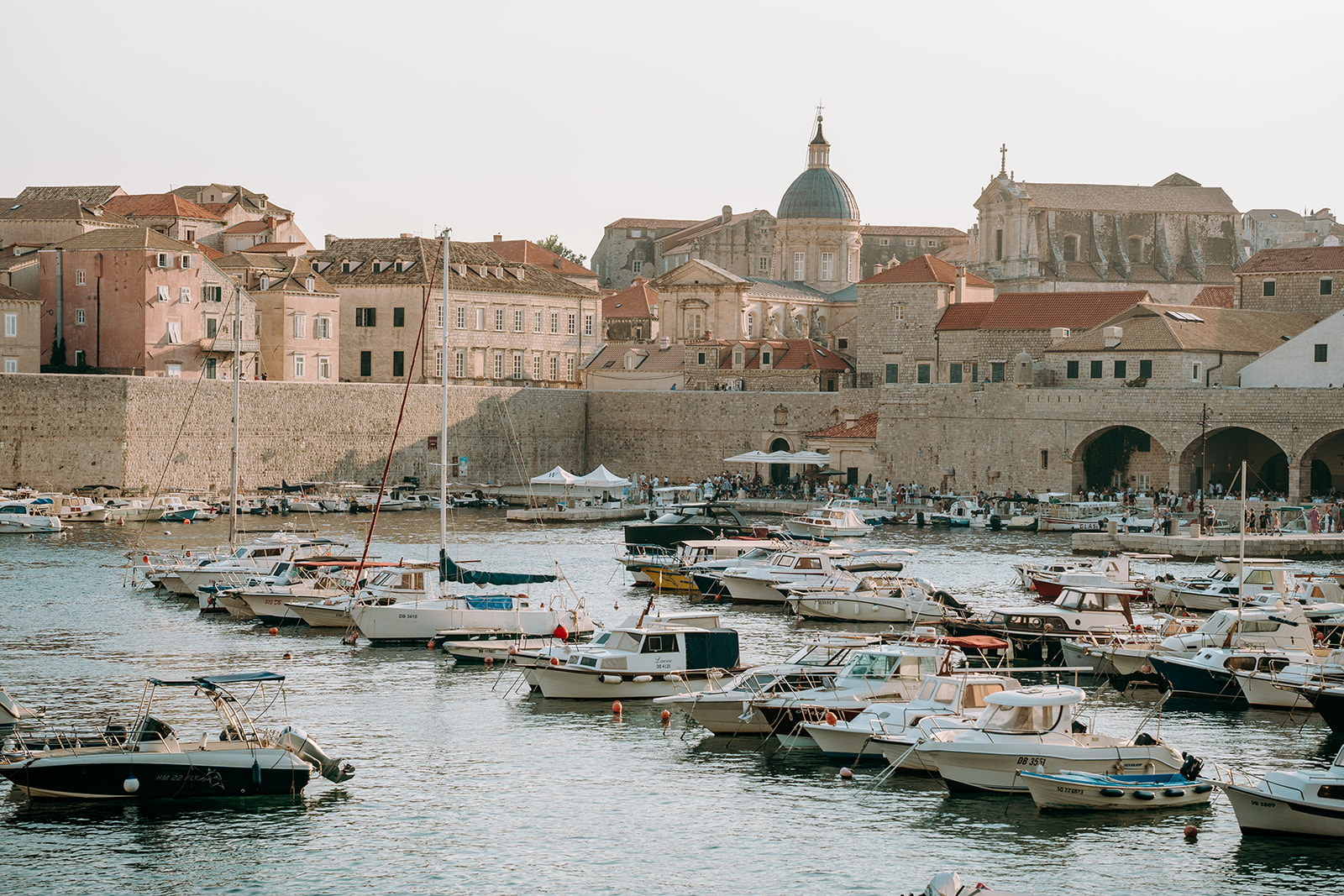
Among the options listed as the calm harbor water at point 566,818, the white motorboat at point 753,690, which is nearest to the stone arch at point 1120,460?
the calm harbor water at point 566,818

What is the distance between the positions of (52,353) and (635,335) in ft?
115

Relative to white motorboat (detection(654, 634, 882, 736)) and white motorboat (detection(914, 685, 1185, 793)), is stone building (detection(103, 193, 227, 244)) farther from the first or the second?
white motorboat (detection(914, 685, 1185, 793))

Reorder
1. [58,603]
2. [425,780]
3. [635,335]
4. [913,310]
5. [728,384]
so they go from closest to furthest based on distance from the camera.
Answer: [425,780], [58,603], [913,310], [728,384], [635,335]

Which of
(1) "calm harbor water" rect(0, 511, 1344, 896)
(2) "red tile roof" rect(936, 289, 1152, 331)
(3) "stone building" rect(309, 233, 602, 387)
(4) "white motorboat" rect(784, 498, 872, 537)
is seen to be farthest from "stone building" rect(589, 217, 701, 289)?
(1) "calm harbor water" rect(0, 511, 1344, 896)

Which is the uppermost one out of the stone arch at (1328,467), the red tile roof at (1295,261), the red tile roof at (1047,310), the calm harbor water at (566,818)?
the red tile roof at (1295,261)

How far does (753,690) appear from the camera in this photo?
2614 cm

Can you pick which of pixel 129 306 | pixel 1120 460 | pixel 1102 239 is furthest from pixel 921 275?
pixel 129 306

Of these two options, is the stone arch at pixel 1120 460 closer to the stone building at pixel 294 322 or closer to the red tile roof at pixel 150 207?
the stone building at pixel 294 322

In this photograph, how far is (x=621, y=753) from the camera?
995 inches

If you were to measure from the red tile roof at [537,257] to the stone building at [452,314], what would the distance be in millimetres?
14220

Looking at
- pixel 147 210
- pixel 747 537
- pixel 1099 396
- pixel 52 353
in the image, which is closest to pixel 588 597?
pixel 747 537

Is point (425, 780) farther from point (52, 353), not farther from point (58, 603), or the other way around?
point (52, 353)

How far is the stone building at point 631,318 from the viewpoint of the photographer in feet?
315

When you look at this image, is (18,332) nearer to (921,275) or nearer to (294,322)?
(294,322)
